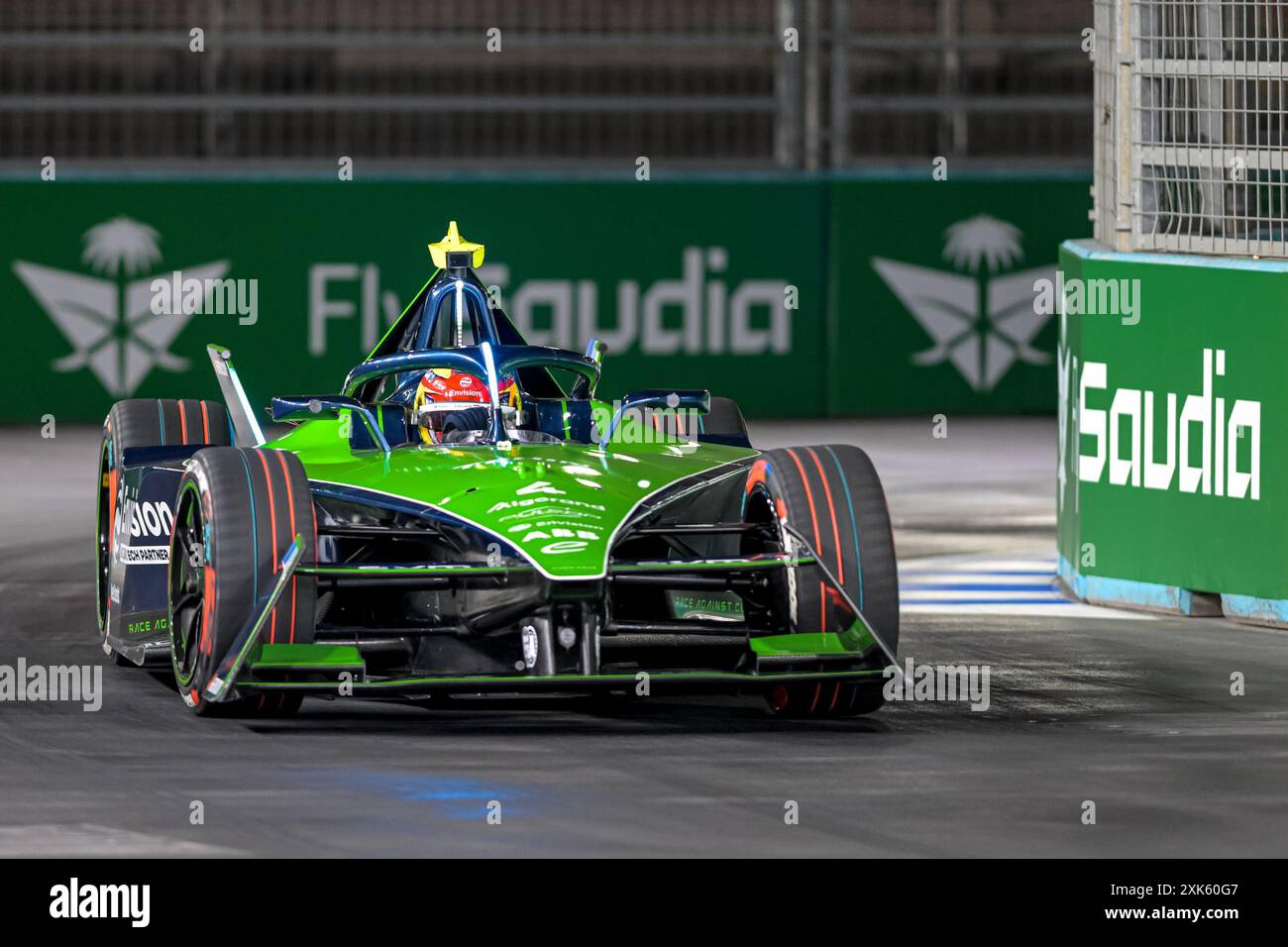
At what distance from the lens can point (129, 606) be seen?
35.2 feet

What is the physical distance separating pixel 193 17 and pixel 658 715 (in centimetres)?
1115

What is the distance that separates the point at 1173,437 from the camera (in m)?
12.1

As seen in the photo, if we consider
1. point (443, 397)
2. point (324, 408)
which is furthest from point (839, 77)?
point (324, 408)

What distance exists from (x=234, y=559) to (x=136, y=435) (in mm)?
2227

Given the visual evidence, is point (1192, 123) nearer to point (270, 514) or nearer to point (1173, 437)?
point (1173, 437)

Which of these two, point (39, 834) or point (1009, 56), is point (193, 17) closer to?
point (1009, 56)

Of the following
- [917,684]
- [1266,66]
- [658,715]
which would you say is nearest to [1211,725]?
[917,684]

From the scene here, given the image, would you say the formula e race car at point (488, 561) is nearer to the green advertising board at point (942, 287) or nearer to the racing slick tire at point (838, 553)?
the racing slick tire at point (838, 553)

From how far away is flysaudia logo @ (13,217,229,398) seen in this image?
18906 millimetres

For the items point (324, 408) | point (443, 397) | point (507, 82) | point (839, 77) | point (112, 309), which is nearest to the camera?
point (324, 408)

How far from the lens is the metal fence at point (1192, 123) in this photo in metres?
12.1

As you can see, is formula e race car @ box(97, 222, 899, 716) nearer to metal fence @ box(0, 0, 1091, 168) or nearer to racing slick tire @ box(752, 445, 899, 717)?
racing slick tire @ box(752, 445, 899, 717)

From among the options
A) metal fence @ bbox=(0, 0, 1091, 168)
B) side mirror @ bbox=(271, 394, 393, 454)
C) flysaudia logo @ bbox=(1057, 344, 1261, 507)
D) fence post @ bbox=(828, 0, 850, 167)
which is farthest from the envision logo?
metal fence @ bbox=(0, 0, 1091, 168)

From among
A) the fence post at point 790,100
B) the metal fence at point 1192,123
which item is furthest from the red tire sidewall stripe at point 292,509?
the fence post at point 790,100
